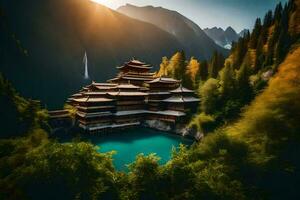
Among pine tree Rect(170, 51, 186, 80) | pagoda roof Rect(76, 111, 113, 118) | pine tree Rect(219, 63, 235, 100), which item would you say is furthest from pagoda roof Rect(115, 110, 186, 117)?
pine tree Rect(170, 51, 186, 80)

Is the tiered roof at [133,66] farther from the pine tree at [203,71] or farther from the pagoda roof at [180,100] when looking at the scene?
the pagoda roof at [180,100]

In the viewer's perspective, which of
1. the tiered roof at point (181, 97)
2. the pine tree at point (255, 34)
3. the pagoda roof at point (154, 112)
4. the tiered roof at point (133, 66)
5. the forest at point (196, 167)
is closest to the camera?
the forest at point (196, 167)

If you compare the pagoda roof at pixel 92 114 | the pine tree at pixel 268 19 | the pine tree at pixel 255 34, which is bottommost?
the pagoda roof at pixel 92 114

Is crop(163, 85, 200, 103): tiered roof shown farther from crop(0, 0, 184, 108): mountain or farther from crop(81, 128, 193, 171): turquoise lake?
crop(0, 0, 184, 108): mountain

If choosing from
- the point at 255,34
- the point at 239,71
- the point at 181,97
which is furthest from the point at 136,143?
the point at 255,34

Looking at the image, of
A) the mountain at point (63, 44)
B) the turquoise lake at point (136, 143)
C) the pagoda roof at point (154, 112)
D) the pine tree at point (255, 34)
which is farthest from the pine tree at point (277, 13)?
the mountain at point (63, 44)

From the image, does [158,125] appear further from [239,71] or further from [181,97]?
[239,71]
